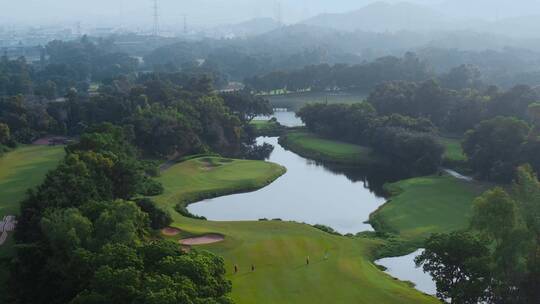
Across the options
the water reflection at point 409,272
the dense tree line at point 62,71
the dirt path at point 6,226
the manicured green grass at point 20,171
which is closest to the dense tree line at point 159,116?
the manicured green grass at point 20,171

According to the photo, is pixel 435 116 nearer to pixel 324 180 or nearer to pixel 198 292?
pixel 324 180

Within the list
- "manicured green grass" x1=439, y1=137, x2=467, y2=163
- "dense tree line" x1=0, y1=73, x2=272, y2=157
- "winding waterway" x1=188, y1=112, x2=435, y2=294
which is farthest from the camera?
"dense tree line" x1=0, y1=73, x2=272, y2=157

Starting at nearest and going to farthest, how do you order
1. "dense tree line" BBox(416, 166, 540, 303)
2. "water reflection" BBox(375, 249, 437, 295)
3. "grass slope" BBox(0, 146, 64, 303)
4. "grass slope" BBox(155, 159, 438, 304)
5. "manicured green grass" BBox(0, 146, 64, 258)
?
"dense tree line" BBox(416, 166, 540, 303)
"grass slope" BBox(155, 159, 438, 304)
"water reflection" BBox(375, 249, 437, 295)
"grass slope" BBox(0, 146, 64, 303)
"manicured green grass" BBox(0, 146, 64, 258)

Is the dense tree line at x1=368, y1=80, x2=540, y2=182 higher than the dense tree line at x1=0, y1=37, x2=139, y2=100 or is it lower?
higher

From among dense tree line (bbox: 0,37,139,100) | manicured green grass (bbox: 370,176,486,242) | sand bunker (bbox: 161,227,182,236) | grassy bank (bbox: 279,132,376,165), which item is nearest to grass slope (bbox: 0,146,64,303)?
sand bunker (bbox: 161,227,182,236)

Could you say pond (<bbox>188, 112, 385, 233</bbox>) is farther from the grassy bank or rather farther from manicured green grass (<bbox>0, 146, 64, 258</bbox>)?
manicured green grass (<bbox>0, 146, 64, 258</bbox>)

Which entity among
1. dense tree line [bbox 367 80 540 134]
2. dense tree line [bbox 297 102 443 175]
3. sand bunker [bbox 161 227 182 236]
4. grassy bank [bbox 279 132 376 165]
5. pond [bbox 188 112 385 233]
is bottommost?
pond [bbox 188 112 385 233]
